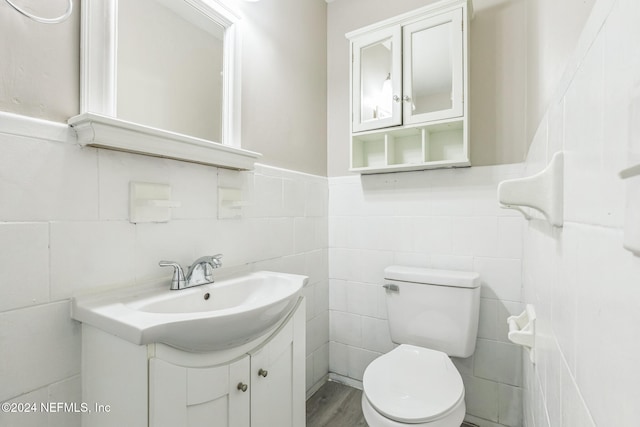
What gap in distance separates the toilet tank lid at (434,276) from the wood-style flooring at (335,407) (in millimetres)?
768

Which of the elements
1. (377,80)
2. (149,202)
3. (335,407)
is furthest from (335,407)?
(377,80)

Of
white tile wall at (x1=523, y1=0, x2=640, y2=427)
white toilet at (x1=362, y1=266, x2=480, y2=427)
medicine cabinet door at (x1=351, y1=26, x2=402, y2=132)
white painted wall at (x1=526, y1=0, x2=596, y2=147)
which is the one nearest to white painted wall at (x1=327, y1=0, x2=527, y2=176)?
medicine cabinet door at (x1=351, y1=26, x2=402, y2=132)

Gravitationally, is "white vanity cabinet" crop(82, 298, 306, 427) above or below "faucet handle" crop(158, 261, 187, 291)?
below

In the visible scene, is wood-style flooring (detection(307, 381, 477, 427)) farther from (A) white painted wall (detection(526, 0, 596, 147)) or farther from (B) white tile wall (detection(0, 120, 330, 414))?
(A) white painted wall (detection(526, 0, 596, 147))

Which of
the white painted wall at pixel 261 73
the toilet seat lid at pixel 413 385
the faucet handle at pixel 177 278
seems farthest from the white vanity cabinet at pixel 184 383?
the white painted wall at pixel 261 73

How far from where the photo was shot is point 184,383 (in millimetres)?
747

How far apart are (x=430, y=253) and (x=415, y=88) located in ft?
2.95

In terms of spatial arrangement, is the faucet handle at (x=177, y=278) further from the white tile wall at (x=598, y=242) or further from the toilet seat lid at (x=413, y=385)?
the white tile wall at (x=598, y=242)

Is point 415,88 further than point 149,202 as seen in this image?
Yes

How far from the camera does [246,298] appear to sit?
47.4 inches

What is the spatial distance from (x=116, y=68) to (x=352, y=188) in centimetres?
135

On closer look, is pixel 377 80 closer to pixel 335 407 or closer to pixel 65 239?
pixel 65 239

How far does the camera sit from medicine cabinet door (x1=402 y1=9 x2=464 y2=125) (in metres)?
1.53

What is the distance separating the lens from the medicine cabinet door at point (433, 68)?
5.03ft
